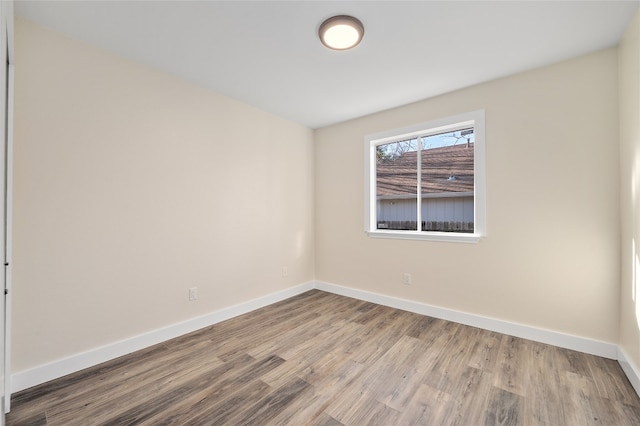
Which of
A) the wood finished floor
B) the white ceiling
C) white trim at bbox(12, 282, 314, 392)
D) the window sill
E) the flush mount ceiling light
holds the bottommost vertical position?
the wood finished floor

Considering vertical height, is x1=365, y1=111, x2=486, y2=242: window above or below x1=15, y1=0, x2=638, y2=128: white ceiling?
below

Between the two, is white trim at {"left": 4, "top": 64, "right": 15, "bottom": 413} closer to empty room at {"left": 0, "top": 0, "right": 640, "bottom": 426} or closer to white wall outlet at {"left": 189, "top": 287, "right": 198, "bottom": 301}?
empty room at {"left": 0, "top": 0, "right": 640, "bottom": 426}

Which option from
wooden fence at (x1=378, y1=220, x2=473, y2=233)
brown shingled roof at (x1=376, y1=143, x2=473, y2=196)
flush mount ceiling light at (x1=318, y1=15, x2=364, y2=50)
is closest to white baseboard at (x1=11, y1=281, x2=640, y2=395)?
wooden fence at (x1=378, y1=220, x2=473, y2=233)

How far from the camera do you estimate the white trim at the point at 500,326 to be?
86.8 inches

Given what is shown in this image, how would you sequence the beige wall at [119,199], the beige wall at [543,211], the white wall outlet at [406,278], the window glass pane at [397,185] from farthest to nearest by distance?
the window glass pane at [397,185], the white wall outlet at [406,278], the beige wall at [543,211], the beige wall at [119,199]

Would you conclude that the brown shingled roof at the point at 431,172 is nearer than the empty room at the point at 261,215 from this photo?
No

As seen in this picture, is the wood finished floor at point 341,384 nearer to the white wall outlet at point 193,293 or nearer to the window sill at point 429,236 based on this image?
the white wall outlet at point 193,293

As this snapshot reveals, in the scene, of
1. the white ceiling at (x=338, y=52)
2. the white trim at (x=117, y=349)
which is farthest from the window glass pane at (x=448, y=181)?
the white trim at (x=117, y=349)

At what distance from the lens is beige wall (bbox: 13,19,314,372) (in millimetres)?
1866

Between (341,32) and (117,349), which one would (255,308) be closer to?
(117,349)

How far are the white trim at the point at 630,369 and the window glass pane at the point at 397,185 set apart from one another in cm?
191

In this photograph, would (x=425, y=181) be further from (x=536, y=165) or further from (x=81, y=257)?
(x=81, y=257)

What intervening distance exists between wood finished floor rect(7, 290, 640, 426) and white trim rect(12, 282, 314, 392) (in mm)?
71

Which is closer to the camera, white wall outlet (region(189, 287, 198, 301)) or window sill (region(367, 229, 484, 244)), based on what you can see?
white wall outlet (region(189, 287, 198, 301))
